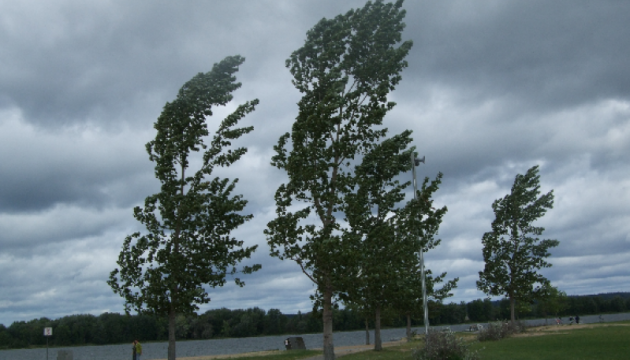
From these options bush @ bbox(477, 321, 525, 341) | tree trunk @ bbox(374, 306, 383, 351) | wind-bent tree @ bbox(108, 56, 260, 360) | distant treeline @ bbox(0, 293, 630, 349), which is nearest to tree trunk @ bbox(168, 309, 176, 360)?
wind-bent tree @ bbox(108, 56, 260, 360)

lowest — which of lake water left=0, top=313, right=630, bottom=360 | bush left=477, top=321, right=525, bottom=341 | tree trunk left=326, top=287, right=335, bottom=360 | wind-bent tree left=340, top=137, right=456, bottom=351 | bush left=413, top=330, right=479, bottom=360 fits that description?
lake water left=0, top=313, right=630, bottom=360

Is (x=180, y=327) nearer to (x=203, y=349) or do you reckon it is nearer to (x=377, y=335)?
(x=203, y=349)

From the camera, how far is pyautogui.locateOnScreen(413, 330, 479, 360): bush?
744 inches

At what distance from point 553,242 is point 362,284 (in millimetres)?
28426

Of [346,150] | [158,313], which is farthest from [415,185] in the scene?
[158,313]

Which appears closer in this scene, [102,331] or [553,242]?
[553,242]

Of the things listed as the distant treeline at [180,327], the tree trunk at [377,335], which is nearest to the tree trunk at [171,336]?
the tree trunk at [377,335]

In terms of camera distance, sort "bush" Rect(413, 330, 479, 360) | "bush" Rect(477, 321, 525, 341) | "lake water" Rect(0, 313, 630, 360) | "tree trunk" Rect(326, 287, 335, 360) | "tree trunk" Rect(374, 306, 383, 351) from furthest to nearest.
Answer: "lake water" Rect(0, 313, 630, 360), "bush" Rect(477, 321, 525, 341), "tree trunk" Rect(374, 306, 383, 351), "tree trunk" Rect(326, 287, 335, 360), "bush" Rect(413, 330, 479, 360)

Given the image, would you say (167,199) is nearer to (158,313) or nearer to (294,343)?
(158,313)

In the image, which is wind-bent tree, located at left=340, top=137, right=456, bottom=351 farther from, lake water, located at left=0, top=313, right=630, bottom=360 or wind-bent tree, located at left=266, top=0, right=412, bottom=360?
lake water, located at left=0, top=313, right=630, bottom=360

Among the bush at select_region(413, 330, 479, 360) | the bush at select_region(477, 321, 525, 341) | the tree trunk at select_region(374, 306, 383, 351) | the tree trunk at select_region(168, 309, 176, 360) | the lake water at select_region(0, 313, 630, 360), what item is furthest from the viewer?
the lake water at select_region(0, 313, 630, 360)

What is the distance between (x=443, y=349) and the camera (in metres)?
19.1

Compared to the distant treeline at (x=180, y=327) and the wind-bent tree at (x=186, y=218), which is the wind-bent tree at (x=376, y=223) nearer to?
the wind-bent tree at (x=186, y=218)

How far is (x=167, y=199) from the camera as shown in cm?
Answer: 2202
